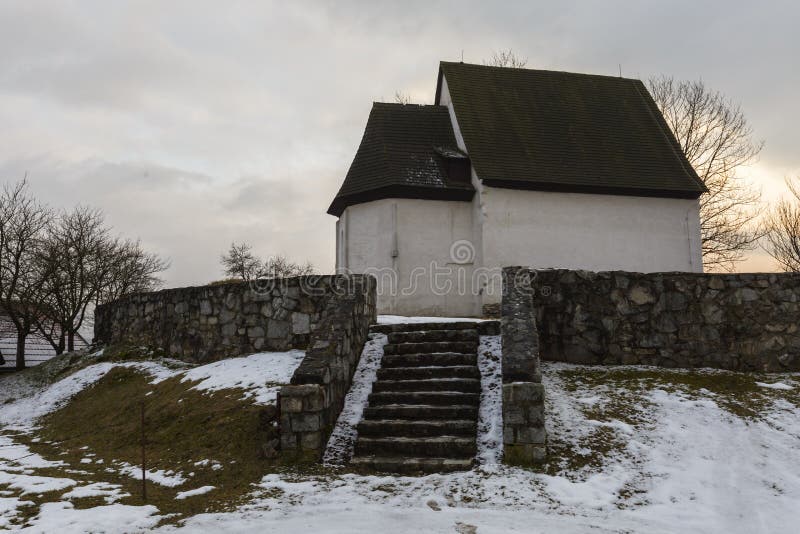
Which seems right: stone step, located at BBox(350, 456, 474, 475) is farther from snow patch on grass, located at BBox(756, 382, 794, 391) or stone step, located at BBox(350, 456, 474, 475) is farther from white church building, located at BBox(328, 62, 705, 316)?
white church building, located at BBox(328, 62, 705, 316)

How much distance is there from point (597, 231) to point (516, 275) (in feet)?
27.7

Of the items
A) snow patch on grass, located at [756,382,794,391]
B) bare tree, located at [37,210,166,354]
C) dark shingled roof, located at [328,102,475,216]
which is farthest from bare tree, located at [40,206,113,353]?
snow patch on grass, located at [756,382,794,391]

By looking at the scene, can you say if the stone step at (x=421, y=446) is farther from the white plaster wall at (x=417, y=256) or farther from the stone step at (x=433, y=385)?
the white plaster wall at (x=417, y=256)

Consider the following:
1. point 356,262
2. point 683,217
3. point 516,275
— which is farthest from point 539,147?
point 516,275

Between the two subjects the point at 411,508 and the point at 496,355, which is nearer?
the point at 411,508

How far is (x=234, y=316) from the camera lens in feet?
33.9

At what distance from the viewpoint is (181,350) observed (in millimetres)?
11594

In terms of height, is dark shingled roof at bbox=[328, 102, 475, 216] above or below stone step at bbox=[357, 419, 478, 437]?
above

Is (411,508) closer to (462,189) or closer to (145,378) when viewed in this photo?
(145,378)

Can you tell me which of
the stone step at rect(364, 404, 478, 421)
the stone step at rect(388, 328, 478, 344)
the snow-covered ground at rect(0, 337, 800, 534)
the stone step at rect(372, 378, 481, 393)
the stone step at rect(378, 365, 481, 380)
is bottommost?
the snow-covered ground at rect(0, 337, 800, 534)

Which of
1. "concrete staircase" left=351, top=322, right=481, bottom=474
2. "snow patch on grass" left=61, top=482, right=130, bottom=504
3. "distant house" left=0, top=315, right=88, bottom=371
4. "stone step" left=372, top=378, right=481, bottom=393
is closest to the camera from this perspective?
"snow patch on grass" left=61, top=482, right=130, bottom=504

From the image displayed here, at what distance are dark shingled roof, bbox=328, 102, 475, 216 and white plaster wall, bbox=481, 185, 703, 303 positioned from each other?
133cm

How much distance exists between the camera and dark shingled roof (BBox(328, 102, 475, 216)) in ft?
50.4

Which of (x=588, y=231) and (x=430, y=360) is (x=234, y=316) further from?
(x=588, y=231)
